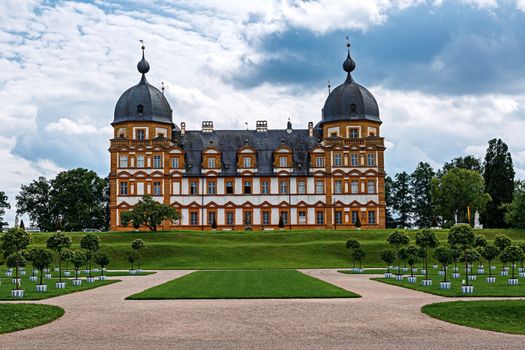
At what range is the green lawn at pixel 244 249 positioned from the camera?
54647 mm

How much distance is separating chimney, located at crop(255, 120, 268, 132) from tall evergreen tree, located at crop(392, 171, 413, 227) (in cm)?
2878

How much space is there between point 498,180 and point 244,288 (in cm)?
6751

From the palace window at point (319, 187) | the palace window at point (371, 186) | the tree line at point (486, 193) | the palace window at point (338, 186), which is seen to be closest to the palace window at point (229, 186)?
the palace window at point (319, 187)

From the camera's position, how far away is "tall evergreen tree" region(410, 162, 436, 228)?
107375 mm

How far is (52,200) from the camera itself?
95.4 metres

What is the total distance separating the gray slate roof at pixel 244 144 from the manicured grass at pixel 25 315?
61987mm

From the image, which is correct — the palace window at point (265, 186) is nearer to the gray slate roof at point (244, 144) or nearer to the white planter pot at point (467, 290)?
the gray slate roof at point (244, 144)

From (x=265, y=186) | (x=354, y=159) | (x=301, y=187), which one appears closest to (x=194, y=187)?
(x=265, y=186)

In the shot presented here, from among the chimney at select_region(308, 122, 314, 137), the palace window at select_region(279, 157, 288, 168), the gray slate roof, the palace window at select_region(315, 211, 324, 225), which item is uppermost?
the chimney at select_region(308, 122, 314, 137)

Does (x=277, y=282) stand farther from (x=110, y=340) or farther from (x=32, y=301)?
(x=110, y=340)

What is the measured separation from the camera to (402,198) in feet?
358

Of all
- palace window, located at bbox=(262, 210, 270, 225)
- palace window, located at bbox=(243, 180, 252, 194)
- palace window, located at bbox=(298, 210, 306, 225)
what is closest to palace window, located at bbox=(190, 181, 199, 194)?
palace window, located at bbox=(243, 180, 252, 194)

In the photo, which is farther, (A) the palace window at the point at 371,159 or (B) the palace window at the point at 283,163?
(B) the palace window at the point at 283,163

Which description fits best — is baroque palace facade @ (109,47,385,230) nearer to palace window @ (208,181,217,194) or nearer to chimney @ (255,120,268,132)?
palace window @ (208,181,217,194)
